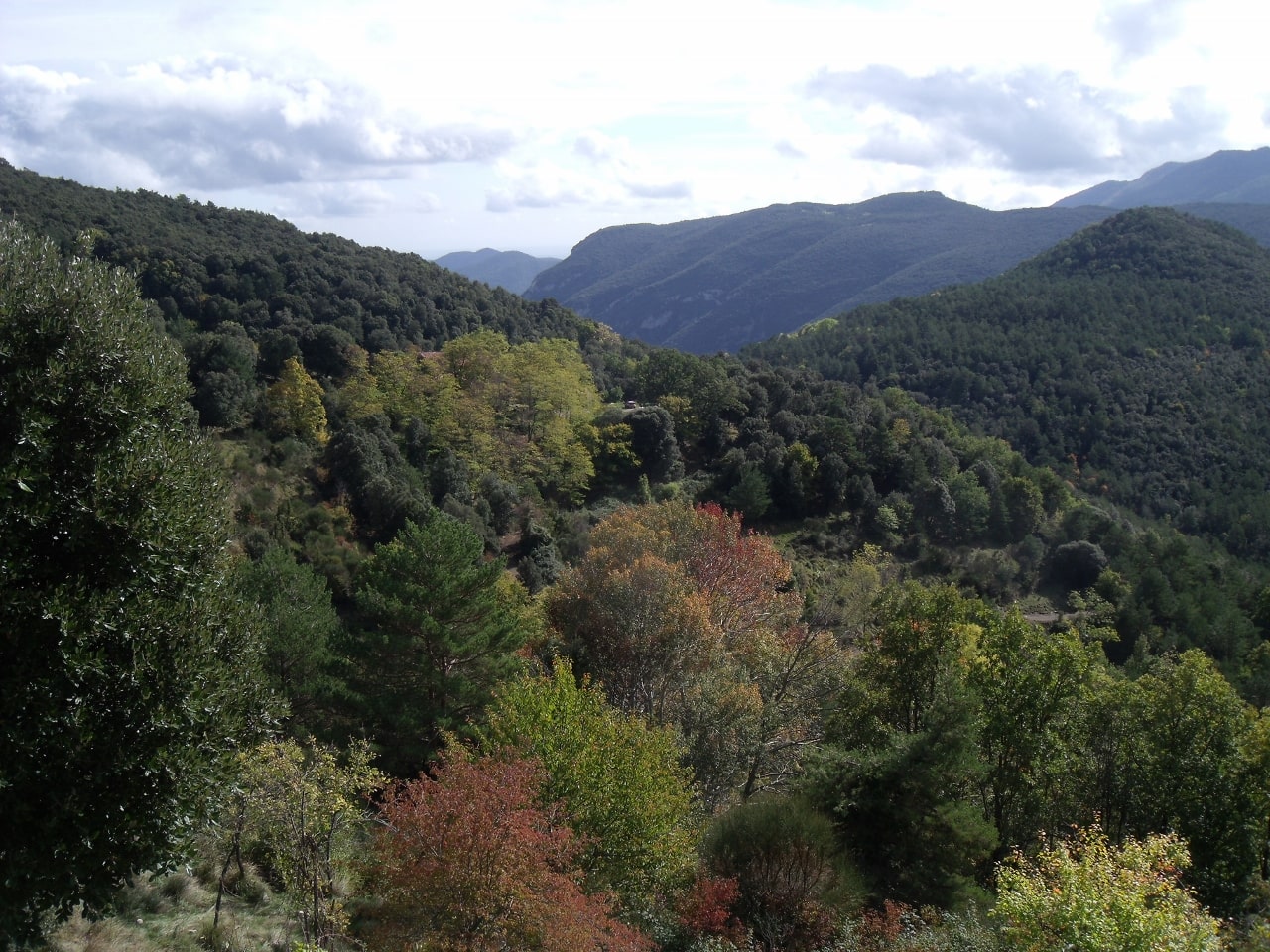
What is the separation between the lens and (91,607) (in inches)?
298

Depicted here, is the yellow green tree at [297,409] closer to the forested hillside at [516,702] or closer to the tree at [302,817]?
the forested hillside at [516,702]

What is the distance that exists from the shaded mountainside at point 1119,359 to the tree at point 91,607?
7286 cm

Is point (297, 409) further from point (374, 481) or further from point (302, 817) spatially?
point (302, 817)

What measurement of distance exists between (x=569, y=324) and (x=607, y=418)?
24364 mm

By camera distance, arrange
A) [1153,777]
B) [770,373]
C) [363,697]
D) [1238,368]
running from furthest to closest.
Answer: [1238,368] < [770,373] < [363,697] < [1153,777]

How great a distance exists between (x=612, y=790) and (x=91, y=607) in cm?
779

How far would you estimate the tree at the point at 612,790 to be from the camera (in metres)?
12.6

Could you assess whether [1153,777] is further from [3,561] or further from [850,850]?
[3,561]

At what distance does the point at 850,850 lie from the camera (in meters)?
14.7

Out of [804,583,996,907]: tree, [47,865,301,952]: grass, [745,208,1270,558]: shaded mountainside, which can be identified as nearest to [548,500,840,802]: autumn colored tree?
[804,583,996,907]: tree

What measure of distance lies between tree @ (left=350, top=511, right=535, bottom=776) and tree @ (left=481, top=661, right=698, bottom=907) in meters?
5.05

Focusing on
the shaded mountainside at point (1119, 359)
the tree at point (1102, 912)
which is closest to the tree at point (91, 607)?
the tree at point (1102, 912)

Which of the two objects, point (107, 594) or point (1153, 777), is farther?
point (1153, 777)

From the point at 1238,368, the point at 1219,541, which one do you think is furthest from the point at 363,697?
the point at 1238,368
